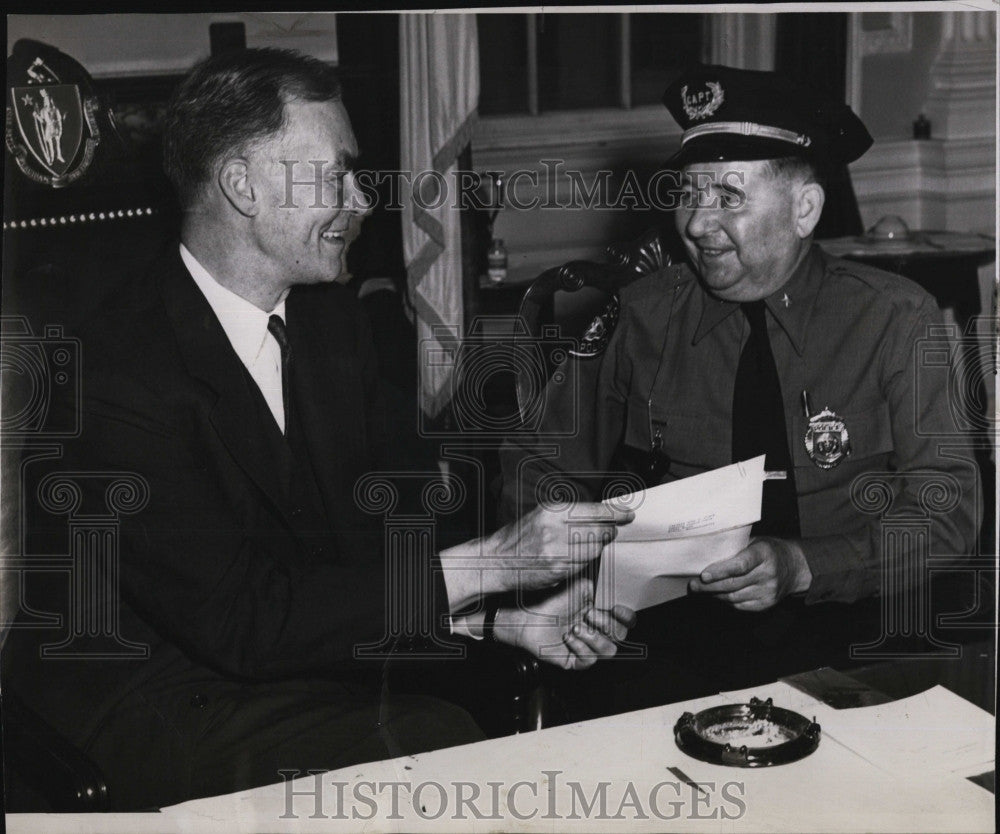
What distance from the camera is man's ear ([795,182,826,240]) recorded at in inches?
83.7

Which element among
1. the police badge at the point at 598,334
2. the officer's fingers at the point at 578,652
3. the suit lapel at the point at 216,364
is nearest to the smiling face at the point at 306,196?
the suit lapel at the point at 216,364

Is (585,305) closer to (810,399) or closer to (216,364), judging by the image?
(810,399)

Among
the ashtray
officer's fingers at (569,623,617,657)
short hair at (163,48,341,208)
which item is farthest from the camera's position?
officer's fingers at (569,623,617,657)

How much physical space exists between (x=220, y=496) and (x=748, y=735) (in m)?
0.98

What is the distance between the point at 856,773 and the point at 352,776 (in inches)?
34.5

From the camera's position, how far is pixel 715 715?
74.5 inches

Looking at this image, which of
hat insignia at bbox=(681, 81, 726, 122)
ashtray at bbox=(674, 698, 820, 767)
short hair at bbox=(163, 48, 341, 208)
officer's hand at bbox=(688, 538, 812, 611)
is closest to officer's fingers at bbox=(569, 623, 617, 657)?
officer's hand at bbox=(688, 538, 812, 611)

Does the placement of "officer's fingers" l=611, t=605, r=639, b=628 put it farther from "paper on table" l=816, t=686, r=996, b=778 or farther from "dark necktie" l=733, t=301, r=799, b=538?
"paper on table" l=816, t=686, r=996, b=778

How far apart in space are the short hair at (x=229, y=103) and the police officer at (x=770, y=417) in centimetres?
69

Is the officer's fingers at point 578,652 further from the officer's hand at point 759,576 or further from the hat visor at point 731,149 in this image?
the hat visor at point 731,149

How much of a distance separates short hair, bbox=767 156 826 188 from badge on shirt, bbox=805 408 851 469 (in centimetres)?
41

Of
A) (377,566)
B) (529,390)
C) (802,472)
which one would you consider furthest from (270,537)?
(802,472)

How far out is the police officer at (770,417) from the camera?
7.07 feet

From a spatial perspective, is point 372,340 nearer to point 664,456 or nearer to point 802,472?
point 664,456
